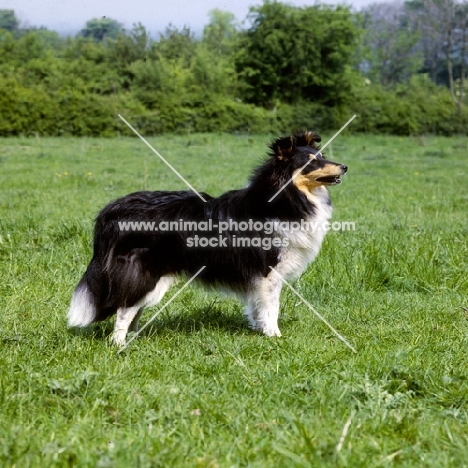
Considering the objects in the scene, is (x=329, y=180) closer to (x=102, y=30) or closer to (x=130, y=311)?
(x=130, y=311)

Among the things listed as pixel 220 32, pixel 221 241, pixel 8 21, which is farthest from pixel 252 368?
pixel 220 32

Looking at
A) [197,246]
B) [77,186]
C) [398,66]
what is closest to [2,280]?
[197,246]

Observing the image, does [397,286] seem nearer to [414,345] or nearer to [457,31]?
[414,345]

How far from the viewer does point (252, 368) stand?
3.90 metres

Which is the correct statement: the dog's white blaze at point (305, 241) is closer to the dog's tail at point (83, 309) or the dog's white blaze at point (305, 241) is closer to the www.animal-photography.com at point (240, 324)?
the www.animal-photography.com at point (240, 324)

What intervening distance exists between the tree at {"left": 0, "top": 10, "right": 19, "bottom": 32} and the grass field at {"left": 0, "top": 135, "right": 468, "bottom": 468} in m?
31.1

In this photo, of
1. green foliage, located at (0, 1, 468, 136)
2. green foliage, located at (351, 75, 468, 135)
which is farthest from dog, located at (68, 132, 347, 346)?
green foliage, located at (351, 75, 468, 135)

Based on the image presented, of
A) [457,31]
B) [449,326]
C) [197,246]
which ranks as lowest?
[449,326]

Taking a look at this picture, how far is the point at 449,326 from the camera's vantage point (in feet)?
15.5

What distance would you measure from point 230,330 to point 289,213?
106 cm

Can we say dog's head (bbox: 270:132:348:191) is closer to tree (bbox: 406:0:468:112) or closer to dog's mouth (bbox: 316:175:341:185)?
dog's mouth (bbox: 316:175:341:185)

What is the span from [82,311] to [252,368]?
1386 millimetres

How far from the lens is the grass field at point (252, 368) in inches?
109
